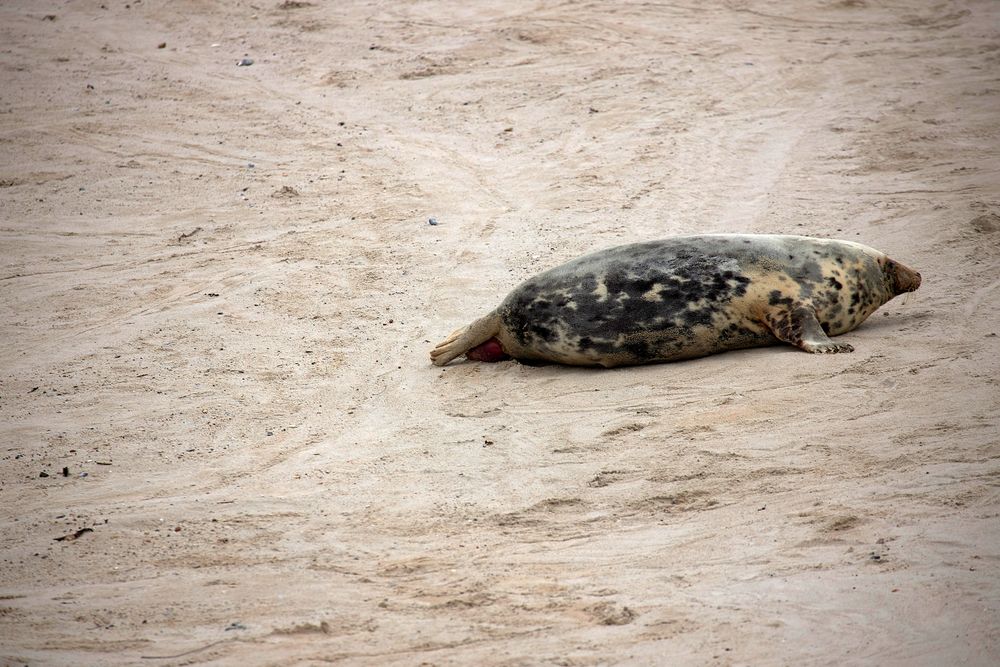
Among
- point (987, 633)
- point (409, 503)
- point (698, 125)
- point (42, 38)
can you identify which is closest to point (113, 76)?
point (42, 38)

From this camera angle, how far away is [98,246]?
8695 mm

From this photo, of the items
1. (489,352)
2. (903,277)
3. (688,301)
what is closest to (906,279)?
(903,277)

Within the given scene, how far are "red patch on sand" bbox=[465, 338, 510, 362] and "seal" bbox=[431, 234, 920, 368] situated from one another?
7cm

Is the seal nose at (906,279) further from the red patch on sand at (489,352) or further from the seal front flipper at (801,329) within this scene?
the red patch on sand at (489,352)

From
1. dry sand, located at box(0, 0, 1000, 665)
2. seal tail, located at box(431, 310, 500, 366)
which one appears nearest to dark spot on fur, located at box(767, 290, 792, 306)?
dry sand, located at box(0, 0, 1000, 665)

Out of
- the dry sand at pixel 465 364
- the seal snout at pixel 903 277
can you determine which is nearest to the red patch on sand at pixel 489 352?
the dry sand at pixel 465 364

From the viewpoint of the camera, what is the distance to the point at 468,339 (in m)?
6.72

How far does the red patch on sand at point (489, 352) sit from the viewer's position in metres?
6.77

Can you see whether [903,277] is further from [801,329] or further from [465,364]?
[465,364]

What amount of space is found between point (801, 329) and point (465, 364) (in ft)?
6.77

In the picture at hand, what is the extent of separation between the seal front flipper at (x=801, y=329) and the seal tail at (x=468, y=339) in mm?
1669

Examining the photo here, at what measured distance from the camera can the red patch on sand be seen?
6.77 meters

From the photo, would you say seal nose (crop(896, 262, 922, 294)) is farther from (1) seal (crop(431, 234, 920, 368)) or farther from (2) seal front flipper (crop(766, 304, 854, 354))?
(2) seal front flipper (crop(766, 304, 854, 354))

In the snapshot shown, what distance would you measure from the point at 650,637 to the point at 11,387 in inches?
181
